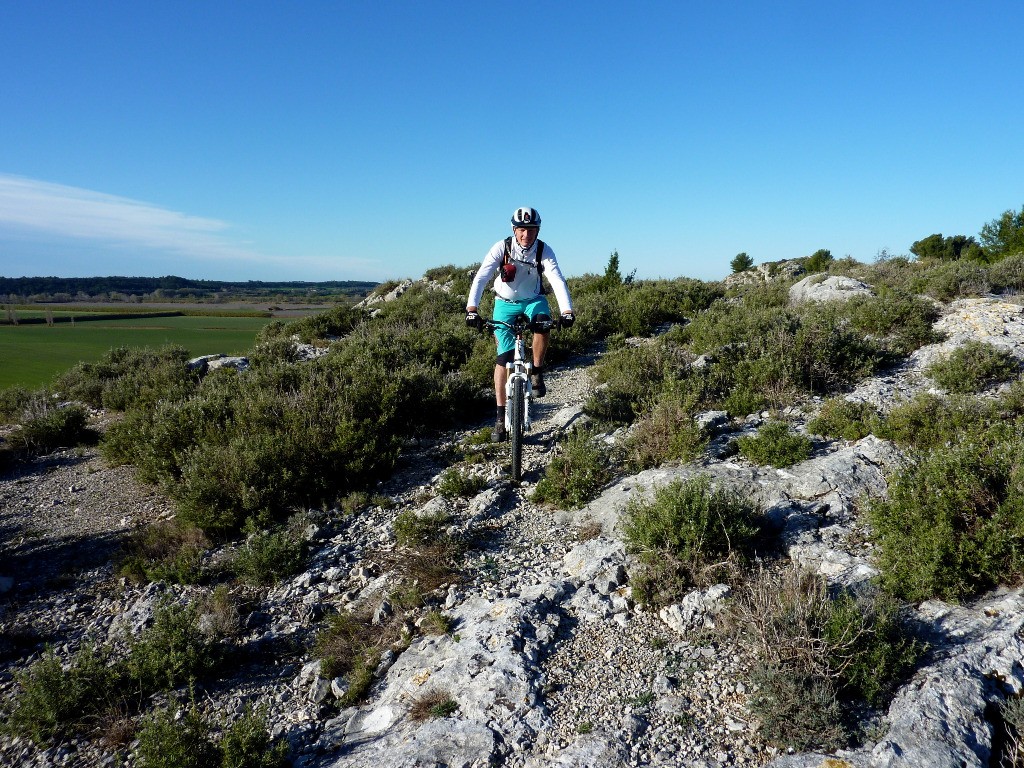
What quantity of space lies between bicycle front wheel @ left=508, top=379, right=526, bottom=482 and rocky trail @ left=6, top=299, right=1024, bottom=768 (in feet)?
0.62

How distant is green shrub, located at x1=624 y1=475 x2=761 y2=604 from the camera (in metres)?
4.20

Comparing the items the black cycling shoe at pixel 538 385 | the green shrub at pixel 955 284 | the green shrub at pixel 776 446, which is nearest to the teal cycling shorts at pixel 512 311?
the black cycling shoe at pixel 538 385

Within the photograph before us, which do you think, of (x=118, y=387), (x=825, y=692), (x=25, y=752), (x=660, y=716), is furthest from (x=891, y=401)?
(x=118, y=387)

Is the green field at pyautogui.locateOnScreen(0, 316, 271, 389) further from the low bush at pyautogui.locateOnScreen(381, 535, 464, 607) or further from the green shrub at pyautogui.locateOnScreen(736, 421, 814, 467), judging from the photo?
the green shrub at pyautogui.locateOnScreen(736, 421, 814, 467)

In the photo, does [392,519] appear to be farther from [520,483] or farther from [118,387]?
[118,387]

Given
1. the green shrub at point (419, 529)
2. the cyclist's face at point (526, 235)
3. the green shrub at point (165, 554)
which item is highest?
the cyclist's face at point (526, 235)

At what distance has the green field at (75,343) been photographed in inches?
642

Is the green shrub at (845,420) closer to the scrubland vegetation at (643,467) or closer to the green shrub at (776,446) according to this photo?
the scrubland vegetation at (643,467)

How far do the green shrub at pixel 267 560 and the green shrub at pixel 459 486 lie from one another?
1.57 metres

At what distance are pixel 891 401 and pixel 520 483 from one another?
4810 mm

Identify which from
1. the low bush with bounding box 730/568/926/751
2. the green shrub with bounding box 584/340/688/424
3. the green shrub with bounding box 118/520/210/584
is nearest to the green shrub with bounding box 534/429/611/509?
the green shrub with bounding box 584/340/688/424

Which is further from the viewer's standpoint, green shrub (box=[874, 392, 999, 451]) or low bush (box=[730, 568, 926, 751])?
green shrub (box=[874, 392, 999, 451])

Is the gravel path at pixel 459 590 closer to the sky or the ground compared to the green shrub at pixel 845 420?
closer to the ground

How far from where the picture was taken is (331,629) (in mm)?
4434
